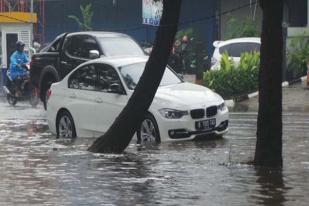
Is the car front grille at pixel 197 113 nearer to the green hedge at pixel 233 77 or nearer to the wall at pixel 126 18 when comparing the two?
the green hedge at pixel 233 77

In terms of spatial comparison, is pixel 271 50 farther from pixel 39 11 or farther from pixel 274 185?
pixel 39 11

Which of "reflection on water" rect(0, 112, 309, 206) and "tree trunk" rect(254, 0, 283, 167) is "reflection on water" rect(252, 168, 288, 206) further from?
"tree trunk" rect(254, 0, 283, 167)

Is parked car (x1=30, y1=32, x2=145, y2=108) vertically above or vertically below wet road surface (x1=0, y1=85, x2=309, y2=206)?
above

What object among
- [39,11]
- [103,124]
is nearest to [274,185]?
[103,124]

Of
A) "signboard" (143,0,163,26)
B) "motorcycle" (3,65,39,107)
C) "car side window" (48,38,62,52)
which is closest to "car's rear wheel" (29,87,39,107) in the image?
"motorcycle" (3,65,39,107)

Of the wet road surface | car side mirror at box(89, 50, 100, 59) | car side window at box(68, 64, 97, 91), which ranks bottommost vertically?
the wet road surface

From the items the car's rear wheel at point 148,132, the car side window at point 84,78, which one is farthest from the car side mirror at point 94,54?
the car's rear wheel at point 148,132

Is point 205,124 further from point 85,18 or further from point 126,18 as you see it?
point 126,18

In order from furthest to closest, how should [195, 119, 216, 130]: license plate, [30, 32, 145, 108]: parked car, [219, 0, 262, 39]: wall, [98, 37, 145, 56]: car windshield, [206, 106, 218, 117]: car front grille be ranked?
1. [219, 0, 262, 39]: wall
2. [30, 32, 145, 108]: parked car
3. [98, 37, 145, 56]: car windshield
4. [206, 106, 218, 117]: car front grille
5. [195, 119, 216, 130]: license plate

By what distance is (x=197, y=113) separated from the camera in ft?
42.8

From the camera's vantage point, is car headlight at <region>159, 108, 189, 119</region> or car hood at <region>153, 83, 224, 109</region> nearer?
car headlight at <region>159, 108, 189, 119</region>

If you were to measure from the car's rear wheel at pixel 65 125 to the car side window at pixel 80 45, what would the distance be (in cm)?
403

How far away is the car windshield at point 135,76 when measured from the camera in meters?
14.0

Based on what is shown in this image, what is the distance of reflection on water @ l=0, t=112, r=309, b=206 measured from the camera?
8336 mm
